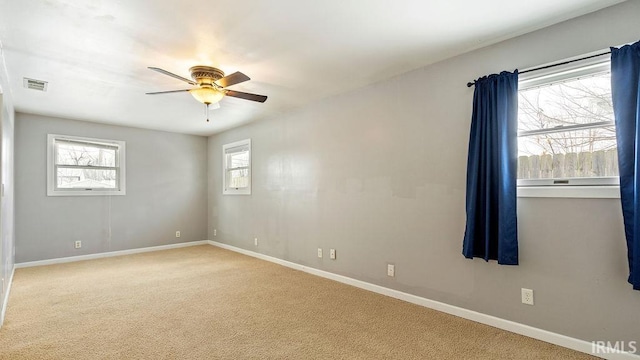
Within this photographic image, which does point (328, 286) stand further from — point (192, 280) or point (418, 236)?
point (192, 280)

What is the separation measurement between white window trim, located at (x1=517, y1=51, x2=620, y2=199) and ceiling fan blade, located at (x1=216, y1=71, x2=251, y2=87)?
2.40m

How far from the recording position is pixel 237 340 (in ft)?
8.34

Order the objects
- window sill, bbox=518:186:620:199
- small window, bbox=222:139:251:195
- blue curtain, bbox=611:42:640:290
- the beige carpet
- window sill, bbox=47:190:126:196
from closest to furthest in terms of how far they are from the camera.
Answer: blue curtain, bbox=611:42:640:290
window sill, bbox=518:186:620:199
the beige carpet
window sill, bbox=47:190:126:196
small window, bbox=222:139:251:195

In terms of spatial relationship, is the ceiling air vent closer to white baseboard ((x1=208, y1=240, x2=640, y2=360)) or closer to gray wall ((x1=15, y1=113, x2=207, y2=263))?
gray wall ((x1=15, y1=113, x2=207, y2=263))

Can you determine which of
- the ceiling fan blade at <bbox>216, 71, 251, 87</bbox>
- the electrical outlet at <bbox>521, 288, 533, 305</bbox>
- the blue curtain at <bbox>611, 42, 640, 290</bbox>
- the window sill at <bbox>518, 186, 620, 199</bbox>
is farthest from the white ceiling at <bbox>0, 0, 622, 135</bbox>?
the electrical outlet at <bbox>521, 288, 533, 305</bbox>

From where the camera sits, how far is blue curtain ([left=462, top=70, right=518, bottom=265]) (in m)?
2.60

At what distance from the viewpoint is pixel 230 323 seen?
9.39ft

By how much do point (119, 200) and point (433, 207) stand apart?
18.6 ft

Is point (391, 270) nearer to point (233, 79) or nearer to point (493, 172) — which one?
point (493, 172)

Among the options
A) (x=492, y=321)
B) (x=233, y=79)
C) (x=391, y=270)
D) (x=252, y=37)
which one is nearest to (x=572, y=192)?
(x=492, y=321)

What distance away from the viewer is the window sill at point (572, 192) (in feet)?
7.30

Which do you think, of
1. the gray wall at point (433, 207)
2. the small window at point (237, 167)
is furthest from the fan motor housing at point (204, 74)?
the small window at point (237, 167)

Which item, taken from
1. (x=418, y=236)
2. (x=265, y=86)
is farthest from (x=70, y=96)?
(x=418, y=236)

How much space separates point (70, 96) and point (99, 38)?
7.02 feet
